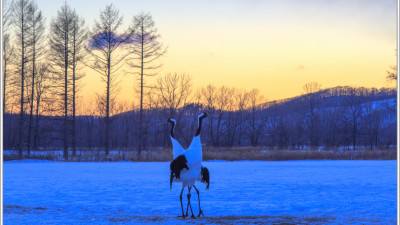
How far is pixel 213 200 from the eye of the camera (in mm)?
12453

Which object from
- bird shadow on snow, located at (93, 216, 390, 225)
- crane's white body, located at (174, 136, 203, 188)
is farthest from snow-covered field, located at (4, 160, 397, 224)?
crane's white body, located at (174, 136, 203, 188)

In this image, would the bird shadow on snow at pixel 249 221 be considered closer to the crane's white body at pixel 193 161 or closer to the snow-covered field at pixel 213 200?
the snow-covered field at pixel 213 200

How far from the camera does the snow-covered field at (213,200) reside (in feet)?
29.4

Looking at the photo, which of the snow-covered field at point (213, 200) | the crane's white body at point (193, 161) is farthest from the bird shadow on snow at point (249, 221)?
the crane's white body at point (193, 161)

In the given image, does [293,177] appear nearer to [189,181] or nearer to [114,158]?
[189,181]

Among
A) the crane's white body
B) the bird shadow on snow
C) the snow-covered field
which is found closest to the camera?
the bird shadow on snow

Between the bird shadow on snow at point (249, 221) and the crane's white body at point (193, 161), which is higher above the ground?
the crane's white body at point (193, 161)

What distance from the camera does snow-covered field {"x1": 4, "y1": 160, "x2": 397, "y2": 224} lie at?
8.96 m

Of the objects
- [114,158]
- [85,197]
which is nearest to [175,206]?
[85,197]

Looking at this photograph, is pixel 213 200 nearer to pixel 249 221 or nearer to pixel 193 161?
pixel 193 161

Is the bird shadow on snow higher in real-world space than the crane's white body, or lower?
lower

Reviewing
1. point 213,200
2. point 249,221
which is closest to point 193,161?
point 249,221

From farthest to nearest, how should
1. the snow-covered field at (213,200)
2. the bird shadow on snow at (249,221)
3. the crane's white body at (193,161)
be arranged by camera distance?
the crane's white body at (193,161) → the snow-covered field at (213,200) → the bird shadow on snow at (249,221)

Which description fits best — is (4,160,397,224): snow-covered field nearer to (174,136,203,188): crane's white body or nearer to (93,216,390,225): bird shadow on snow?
(93,216,390,225): bird shadow on snow
